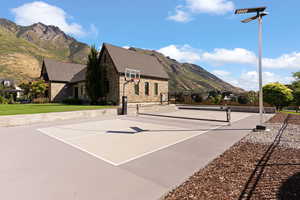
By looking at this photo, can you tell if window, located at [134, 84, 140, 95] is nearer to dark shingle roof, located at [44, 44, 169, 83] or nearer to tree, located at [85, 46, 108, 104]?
dark shingle roof, located at [44, 44, 169, 83]

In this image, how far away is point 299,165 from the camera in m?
3.42

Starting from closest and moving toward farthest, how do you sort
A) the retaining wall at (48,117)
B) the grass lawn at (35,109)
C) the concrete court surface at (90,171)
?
1. the concrete court surface at (90,171)
2. the retaining wall at (48,117)
3. the grass lawn at (35,109)

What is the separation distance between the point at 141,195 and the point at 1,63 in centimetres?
10879

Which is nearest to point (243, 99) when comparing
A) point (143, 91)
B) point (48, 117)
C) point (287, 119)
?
point (287, 119)

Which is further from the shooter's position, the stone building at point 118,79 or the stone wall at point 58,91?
the stone wall at point 58,91

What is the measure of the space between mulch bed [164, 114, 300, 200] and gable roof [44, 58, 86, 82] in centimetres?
2480

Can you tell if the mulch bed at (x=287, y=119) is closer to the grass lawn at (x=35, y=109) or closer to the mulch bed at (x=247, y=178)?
the mulch bed at (x=247, y=178)

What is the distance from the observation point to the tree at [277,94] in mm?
16750

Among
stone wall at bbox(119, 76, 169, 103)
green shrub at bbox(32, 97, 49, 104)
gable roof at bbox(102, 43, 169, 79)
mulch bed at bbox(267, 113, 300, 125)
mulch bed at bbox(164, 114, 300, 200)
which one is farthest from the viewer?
green shrub at bbox(32, 97, 49, 104)

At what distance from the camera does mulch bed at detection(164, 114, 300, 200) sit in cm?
241

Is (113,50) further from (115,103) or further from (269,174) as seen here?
(269,174)

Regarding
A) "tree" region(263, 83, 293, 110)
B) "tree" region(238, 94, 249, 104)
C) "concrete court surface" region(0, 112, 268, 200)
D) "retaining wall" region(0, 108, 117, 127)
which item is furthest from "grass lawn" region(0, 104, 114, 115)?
"tree" region(263, 83, 293, 110)

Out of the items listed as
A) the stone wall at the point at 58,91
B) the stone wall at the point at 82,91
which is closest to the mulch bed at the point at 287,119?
the stone wall at the point at 82,91

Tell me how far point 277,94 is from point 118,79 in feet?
62.5
